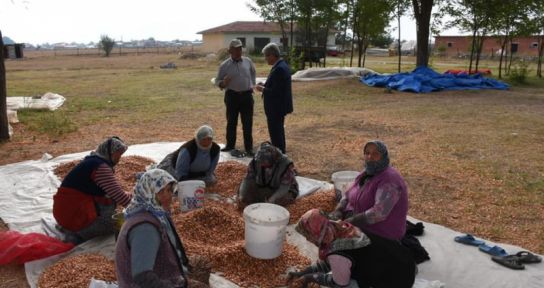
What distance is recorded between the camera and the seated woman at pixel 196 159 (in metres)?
4.36

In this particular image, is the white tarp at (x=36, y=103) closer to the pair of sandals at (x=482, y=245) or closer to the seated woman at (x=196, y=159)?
the seated woman at (x=196, y=159)

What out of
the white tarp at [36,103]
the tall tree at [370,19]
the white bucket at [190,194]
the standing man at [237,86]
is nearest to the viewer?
the white bucket at [190,194]

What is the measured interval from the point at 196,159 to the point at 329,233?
230 cm

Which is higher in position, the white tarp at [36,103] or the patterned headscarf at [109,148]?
the patterned headscarf at [109,148]

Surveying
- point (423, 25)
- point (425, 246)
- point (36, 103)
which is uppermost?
point (423, 25)

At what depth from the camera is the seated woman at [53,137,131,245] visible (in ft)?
10.4

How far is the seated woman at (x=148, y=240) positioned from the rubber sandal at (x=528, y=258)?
2396 millimetres

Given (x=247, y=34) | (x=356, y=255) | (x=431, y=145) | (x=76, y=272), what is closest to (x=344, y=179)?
(x=356, y=255)

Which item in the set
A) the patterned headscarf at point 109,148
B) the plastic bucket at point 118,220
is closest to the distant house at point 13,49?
the patterned headscarf at point 109,148

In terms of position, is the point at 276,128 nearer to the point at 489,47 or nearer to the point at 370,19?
the point at 370,19

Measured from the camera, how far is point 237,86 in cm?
575

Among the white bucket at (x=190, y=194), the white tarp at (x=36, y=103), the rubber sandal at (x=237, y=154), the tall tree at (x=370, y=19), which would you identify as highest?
the tall tree at (x=370, y=19)

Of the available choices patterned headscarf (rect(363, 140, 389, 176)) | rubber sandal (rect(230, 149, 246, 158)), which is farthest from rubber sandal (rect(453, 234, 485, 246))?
rubber sandal (rect(230, 149, 246, 158))

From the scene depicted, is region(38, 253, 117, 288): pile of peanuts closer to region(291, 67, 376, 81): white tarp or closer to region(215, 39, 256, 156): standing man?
region(215, 39, 256, 156): standing man
